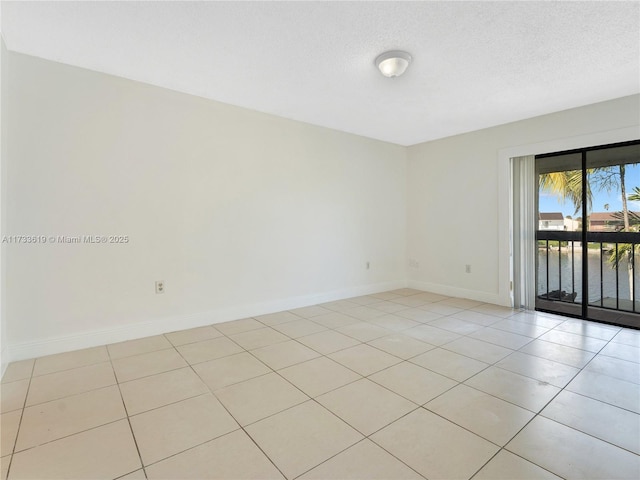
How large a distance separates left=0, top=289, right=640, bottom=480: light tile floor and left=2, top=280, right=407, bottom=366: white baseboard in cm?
10

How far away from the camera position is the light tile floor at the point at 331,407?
56.7 inches

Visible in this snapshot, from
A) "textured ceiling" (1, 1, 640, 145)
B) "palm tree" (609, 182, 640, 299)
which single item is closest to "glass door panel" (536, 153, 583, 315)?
"palm tree" (609, 182, 640, 299)

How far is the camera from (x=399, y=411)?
6.04ft

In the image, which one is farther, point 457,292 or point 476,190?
point 457,292

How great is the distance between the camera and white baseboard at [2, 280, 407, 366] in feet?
8.33

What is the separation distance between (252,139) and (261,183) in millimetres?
515

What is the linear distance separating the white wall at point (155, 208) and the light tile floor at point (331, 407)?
383 mm

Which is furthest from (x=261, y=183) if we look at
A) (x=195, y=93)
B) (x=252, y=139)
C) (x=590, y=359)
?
(x=590, y=359)

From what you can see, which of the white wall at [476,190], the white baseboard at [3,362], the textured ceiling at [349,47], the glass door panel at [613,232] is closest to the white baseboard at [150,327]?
the white baseboard at [3,362]

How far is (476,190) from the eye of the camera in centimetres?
445

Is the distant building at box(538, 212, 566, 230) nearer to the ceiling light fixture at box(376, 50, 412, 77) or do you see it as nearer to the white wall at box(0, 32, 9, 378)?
the ceiling light fixture at box(376, 50, 412, 77)

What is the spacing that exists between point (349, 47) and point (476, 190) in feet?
9.86

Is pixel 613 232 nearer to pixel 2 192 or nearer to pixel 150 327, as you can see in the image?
pixel 150 327

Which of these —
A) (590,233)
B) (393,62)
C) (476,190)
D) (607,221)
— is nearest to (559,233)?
(590,233)
